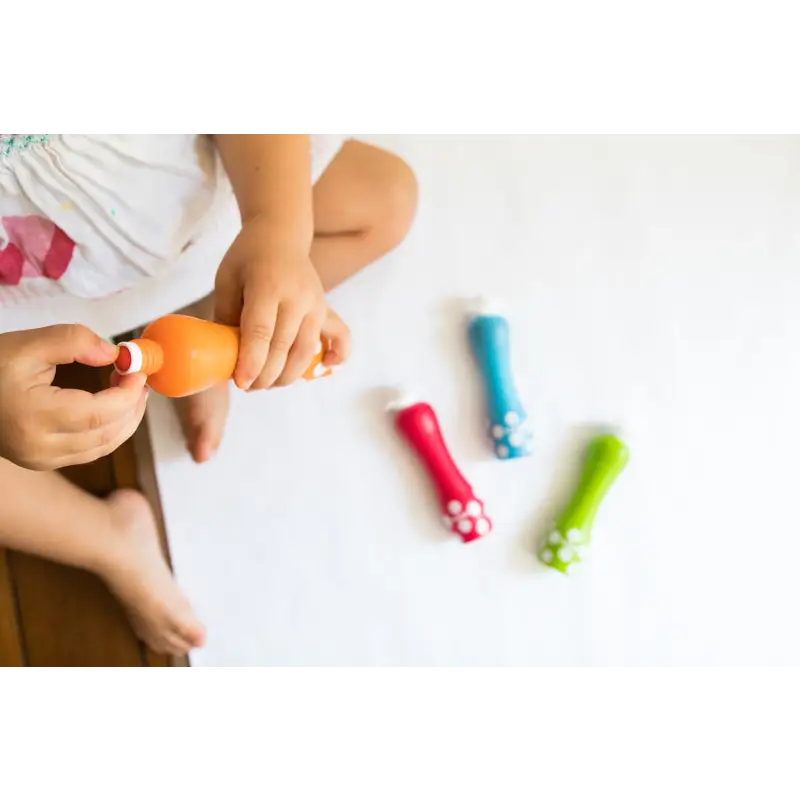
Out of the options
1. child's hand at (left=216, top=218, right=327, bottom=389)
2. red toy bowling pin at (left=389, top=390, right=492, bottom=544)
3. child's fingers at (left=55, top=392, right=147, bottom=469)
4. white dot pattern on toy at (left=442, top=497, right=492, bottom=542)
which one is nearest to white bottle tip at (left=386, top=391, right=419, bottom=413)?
red toy bowling pin at (left=389, top=390, right=492, bottom=544)

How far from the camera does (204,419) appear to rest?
0.79 meters

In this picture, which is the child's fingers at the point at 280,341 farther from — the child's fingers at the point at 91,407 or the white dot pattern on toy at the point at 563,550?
the white dot pattern on toy at the point at 563,550

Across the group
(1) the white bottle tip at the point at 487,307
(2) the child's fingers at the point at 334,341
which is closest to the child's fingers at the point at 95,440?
(2) the child's fingers at the point at 334,341

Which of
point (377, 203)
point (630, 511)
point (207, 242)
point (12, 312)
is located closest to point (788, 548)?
point (630, 511)

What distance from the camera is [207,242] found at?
2.23 feet

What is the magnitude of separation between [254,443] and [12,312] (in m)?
0.26

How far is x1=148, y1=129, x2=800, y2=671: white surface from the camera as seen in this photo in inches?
31.9

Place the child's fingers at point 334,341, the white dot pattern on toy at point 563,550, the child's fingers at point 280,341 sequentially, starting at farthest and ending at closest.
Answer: the white dot pattern on toy at point 563,550 → the child's fingers at point 334,341 → the child's fingers at point 280,341

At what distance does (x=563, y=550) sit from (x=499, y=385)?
0.18 metres

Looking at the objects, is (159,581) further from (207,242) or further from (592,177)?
(592,177)

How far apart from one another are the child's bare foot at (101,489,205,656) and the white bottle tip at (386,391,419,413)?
0.27 meters

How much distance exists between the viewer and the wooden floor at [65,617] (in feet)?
2.64

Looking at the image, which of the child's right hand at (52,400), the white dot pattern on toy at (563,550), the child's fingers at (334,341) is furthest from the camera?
the white dot pattern on toy at (563,550)
